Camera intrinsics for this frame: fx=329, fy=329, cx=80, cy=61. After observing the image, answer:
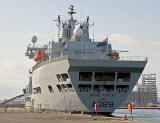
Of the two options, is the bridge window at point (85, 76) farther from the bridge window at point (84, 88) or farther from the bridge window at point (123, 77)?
the bridge window at point (123, 77)

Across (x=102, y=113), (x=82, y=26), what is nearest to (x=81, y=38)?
(x=82, y=26)

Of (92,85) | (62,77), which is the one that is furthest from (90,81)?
(62,77)

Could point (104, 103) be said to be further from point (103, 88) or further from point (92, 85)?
point (92, 85)

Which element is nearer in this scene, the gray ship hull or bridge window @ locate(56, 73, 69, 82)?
the gray ship hull

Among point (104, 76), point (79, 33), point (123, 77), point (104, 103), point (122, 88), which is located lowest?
point (104, 103)

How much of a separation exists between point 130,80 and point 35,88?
23.6 m

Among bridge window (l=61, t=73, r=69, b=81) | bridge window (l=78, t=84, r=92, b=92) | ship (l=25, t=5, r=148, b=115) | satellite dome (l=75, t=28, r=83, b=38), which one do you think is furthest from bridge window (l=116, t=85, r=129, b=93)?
satellite dome (l=75, t=28, r=83, b=38)

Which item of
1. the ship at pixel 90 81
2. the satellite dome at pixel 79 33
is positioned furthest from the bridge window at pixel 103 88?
the satellite dome at pixel 79 33

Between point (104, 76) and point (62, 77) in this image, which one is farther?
point (62, 77)

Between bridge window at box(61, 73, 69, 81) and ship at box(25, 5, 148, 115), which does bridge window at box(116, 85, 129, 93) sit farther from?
bridge window at box(61, 73, 69, 81)

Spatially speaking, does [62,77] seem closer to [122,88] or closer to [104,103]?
[104,103]

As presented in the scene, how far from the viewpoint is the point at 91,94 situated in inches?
1778

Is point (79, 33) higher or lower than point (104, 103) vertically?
higher

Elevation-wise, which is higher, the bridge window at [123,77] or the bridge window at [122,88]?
the bridge window at [123,77]
